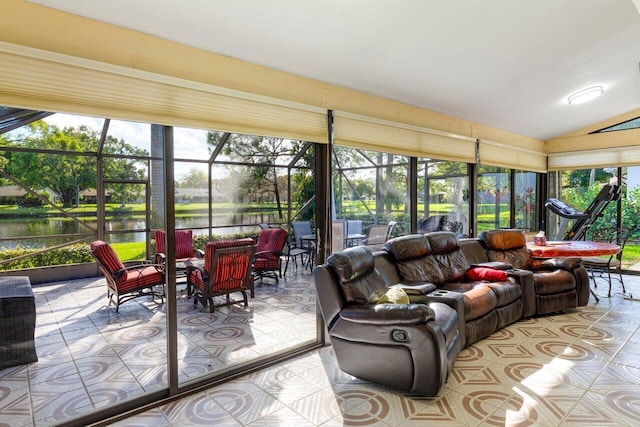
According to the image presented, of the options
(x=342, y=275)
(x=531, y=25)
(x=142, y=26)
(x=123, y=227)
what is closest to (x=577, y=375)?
(x=342, y=275)

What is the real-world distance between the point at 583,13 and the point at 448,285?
281 centimetres

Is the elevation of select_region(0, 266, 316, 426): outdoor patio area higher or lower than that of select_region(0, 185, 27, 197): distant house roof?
lower

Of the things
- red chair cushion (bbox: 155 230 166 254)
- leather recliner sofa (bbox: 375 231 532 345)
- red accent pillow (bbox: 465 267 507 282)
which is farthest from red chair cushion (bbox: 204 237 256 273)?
red accent pillow (bbox: 465 267 507 282)

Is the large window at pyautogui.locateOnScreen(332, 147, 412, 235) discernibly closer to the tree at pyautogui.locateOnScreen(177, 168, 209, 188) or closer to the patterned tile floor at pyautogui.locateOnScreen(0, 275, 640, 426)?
the patterned tile floor at pyautogui.locateOnScreen(0, 275, 640, 426)

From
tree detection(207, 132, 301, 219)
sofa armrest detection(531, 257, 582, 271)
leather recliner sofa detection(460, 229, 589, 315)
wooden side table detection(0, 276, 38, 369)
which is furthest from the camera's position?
tree detection(207, 132, 301, 219)

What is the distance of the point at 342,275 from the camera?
9.94 ft

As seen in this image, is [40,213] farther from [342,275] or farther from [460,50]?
[460,50]

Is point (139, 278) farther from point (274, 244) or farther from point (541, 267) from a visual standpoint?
point (541, 267)

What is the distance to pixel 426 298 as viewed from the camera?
3432 mm

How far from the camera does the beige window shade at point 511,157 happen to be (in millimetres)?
5980

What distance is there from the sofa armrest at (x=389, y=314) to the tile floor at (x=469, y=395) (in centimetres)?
55

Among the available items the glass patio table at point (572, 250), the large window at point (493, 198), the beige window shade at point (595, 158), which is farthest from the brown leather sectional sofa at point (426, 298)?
the beige window shade at point (595, 158)

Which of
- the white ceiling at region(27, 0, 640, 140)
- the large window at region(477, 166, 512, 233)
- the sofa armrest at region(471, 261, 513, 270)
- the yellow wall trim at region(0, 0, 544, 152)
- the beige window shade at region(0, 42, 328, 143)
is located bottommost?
the sofa armrest at region(471, 261, 513, 270)

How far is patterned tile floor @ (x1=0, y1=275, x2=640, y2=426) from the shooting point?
2506mm
